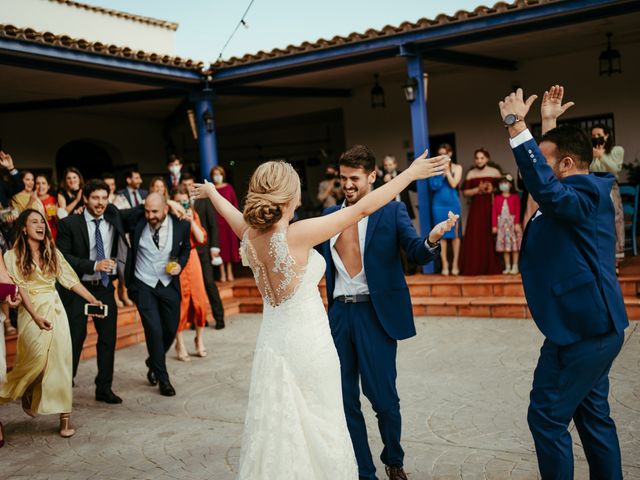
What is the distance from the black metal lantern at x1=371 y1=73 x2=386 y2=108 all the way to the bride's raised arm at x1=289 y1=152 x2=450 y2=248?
31.5ft

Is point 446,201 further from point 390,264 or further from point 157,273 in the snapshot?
point 390,264

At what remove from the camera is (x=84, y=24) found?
15.4 m

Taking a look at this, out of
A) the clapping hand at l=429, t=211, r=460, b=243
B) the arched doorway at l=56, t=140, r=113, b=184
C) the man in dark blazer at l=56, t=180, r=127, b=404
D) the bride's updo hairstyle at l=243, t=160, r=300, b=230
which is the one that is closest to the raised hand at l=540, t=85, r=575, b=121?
the clapping hand at l=429, t=211, r=460, b=243

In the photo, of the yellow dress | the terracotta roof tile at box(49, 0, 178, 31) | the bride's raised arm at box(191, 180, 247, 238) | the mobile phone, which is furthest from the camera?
the terracotta roof tile at box(49, 0, 178, 31)

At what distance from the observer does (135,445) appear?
5.00 m

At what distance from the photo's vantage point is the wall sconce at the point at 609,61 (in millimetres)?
10531

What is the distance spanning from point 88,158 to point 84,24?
10.5 ft

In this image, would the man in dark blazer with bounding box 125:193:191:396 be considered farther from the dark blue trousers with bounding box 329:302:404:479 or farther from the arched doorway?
the arched doorway

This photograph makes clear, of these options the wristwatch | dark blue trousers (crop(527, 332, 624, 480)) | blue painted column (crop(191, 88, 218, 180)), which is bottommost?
dark blue trousers (crop(527, 332, 624, 480))

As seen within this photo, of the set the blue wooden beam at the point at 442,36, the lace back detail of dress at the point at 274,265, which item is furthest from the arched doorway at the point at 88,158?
the lace back detail of dress at the point at 274,265

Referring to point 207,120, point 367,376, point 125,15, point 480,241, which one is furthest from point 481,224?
point 125,15

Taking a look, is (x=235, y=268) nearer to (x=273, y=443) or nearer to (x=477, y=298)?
(x=477, y=298)

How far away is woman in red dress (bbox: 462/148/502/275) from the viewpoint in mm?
9617

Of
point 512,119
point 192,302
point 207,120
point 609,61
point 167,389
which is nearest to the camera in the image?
point 512,119
